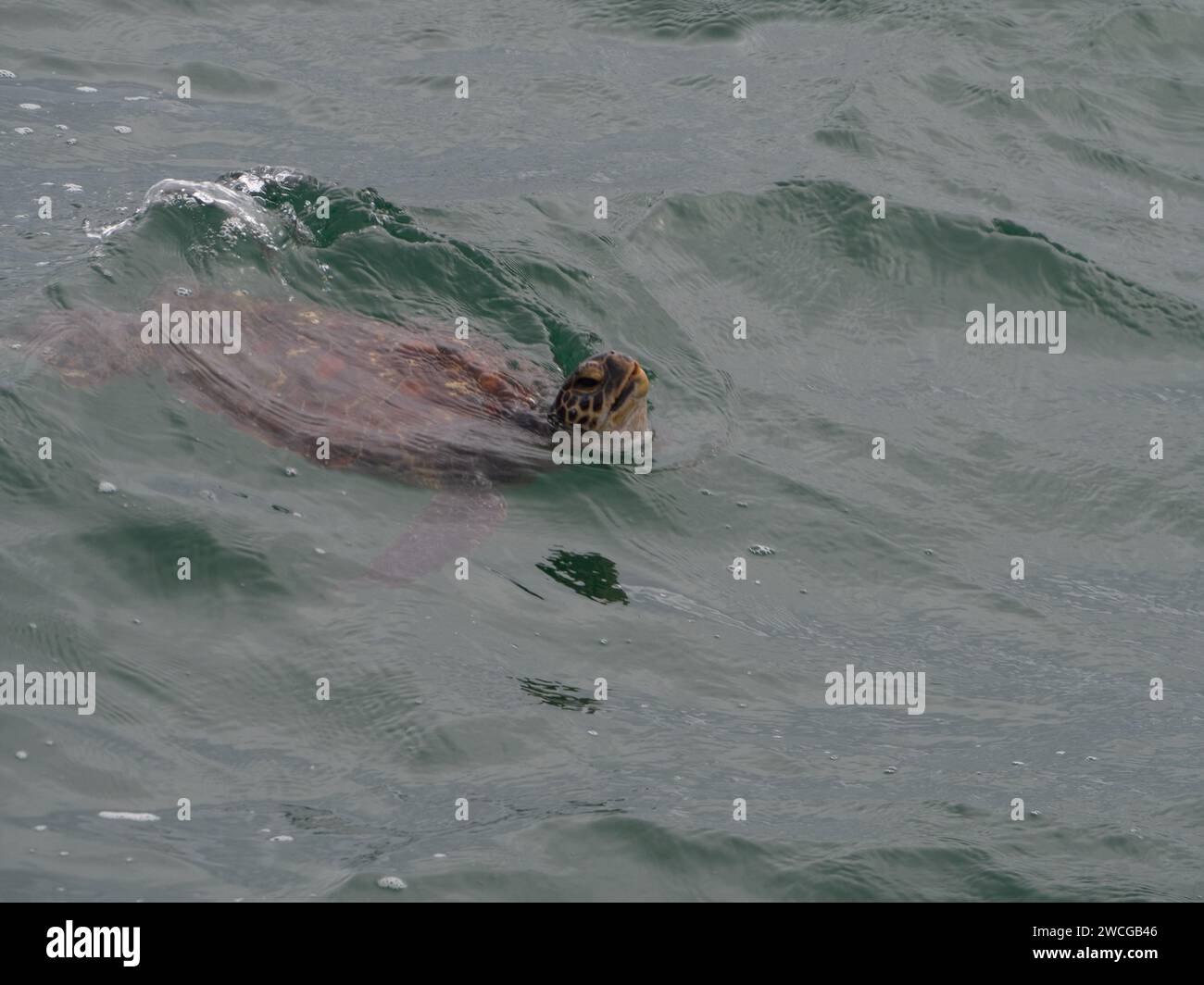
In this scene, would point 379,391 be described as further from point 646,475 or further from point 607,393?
point 646,475

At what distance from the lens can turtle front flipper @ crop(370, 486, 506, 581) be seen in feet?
23.6

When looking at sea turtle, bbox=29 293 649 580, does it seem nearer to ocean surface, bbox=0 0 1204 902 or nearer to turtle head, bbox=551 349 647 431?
turtle head, bbox=551 349 647 431

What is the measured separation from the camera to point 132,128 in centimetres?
1166

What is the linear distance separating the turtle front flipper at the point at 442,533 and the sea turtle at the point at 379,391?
11 mm

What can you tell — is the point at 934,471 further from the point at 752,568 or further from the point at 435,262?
the point at 435,262

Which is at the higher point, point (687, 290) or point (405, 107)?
point (405, 107)

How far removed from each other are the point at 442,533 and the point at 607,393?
1354mm

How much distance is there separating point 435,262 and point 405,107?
10.0ft

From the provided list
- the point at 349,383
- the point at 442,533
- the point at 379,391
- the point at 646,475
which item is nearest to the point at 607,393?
the point at 646,475

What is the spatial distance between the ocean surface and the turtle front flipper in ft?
0.37

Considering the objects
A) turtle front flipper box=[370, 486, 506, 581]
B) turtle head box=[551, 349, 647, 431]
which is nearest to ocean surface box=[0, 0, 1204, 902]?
turtle front flipper box=[370, 486, 506, 581]

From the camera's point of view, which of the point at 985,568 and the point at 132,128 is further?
the point at 132,128

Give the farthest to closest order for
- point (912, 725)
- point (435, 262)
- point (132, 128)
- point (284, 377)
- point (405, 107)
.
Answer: point (405, 107), point (132, 128), point (435, 262), point (284, 377), point (912, 725)

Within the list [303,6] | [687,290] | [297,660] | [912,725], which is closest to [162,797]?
[297,660]
